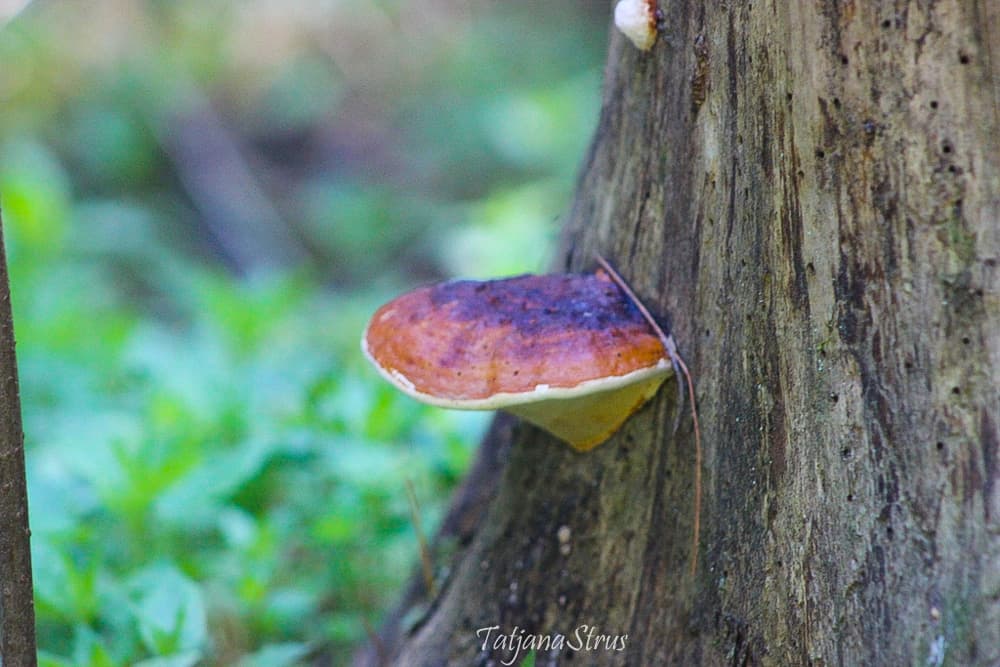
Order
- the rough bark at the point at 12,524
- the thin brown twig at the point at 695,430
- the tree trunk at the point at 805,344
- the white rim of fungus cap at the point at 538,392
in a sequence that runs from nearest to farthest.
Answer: the tree trunk at the point at 805,344 < the rough bark at the point at 12,524 < the white rim of fungus cap at the point at 538,392 < the thin brown twig at the point at 695,430

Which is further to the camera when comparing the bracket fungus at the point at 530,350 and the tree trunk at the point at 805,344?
the bracket fungus at the point at 530,350

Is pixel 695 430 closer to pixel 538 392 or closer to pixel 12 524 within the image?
pixel 538 392

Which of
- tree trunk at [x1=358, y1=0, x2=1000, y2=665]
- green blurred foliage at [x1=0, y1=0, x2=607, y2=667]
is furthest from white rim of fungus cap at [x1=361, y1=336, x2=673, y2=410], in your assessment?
green blurred foliage at [x1=0, y1=0, x2=607, y2=667]

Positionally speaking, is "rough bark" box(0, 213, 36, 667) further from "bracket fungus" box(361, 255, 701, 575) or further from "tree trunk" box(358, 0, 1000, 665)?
"tree trunk" box(358, 0, 1000, 665)

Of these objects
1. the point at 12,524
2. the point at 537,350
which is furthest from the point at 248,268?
the point at 537,350

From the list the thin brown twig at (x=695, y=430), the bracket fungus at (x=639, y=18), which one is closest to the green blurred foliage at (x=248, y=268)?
the thin brown twig at (x=695, y=430)

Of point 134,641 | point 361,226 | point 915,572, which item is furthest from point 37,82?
point 915,572

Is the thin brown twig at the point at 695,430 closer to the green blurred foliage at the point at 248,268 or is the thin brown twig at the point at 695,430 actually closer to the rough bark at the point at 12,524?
the green blurred foliage at the point at 248,268
